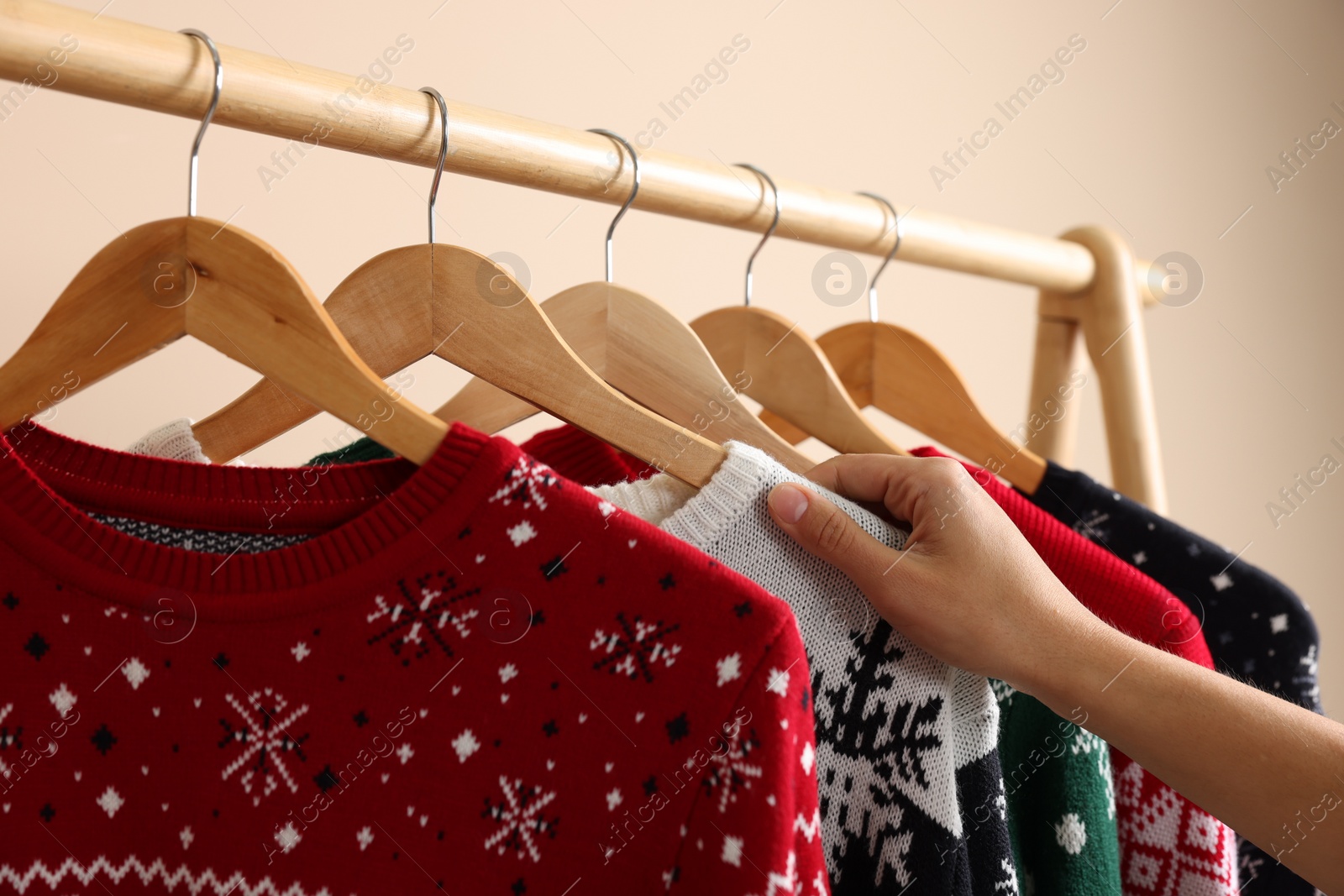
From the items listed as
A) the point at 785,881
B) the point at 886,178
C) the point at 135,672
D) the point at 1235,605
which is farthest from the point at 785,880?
the point at 886,178

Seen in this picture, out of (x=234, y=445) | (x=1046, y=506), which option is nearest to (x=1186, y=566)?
(x=1046, y=506)

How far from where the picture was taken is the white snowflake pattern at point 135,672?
19.1 inches

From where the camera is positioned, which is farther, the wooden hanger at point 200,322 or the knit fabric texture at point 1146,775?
the knit fabric texture at point 1146,775

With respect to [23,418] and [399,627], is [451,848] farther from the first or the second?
[23,418]

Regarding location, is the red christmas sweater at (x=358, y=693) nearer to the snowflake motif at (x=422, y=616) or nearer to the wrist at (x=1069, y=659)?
the snowflake motif at (x=422, y=616)

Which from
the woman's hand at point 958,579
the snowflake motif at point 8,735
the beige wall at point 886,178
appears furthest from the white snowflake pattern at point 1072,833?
the beige wall at point 886,178

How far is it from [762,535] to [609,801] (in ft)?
0.52

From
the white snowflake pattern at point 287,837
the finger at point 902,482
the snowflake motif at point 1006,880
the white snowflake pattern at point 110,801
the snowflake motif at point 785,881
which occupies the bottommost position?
the snowflake motif at point 1006,880

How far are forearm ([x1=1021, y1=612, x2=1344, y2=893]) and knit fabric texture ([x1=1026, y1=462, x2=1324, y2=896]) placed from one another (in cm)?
17

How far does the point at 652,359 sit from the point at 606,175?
4.8 inches

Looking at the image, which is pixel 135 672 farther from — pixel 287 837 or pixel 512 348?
pixel 512 348

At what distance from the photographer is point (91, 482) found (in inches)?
20.0

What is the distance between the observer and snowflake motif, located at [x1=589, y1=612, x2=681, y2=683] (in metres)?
0.46

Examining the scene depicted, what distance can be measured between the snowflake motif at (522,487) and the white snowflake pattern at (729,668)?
11 centimetres
